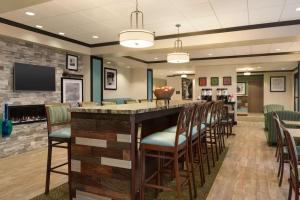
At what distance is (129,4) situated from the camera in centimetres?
374

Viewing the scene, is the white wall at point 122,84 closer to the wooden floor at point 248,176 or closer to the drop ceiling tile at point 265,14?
the wooden floor at point 248,176

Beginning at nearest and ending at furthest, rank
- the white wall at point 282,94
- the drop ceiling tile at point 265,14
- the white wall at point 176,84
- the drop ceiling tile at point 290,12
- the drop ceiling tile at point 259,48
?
the drop ceiling tile at point 290,12 < the drop ceiling tile at point 265,14 < the drop ceiling tile at point 259,48 < the white wall at point 282,94 < the white wall at point 176,84

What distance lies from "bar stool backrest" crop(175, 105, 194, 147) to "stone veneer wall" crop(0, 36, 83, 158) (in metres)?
4.01

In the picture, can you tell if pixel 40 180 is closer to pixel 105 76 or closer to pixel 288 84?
pixel 105 76

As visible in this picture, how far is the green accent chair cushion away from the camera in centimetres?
276

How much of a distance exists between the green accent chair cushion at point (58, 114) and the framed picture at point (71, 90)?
2.97 meters

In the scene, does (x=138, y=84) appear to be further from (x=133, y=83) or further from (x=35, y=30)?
(x=35, y=30)

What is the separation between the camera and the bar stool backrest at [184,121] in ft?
7.19

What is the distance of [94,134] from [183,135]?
37.7 inches

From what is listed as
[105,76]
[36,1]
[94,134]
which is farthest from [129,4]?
[105,76]

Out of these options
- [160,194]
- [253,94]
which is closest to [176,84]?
[253,94]

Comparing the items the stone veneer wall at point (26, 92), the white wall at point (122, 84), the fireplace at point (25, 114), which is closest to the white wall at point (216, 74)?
the white wall at point (122, 84)

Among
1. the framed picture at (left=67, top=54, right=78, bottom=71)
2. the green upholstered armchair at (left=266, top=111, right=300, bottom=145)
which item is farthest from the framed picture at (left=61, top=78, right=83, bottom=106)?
the green upholstered armchair at (left=266, top=111, right=300, bottom=145)

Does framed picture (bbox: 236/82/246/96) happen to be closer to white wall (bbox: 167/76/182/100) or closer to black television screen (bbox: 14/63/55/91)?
white wall (bbox: 167/76/182/100)
